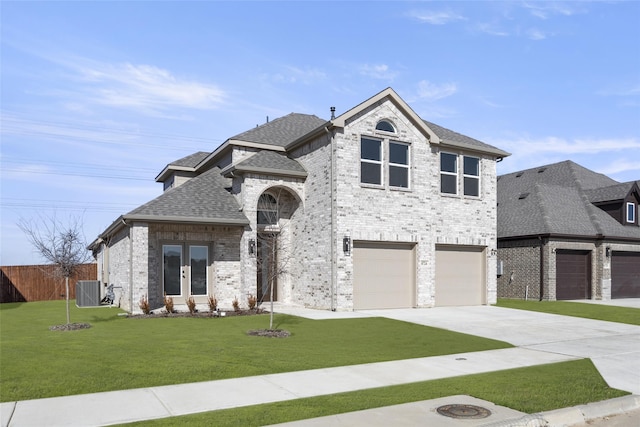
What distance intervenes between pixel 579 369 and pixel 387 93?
13687 millimetres

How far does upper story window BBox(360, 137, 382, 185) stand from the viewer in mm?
20047

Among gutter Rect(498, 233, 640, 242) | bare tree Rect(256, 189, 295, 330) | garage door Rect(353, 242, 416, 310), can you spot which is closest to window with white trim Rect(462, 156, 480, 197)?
garage door Rect(353, 242, 416, 310)

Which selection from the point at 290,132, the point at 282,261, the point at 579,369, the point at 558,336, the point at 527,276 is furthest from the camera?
the point at 527,276

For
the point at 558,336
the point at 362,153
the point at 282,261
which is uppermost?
the point at 362,153

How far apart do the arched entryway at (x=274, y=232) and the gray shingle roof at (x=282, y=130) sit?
2599 millimetres

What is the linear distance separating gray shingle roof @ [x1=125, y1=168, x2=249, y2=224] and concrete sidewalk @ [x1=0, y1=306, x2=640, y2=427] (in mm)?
10204

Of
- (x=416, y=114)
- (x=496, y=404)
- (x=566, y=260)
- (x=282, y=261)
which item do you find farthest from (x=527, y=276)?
(x=496, y=404)

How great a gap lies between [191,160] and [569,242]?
824 inches

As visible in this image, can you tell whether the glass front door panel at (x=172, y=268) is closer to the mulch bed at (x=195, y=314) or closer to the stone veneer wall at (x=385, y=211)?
the mulch bed at (x=195, y=314)

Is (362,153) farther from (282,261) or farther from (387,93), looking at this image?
(282,261)

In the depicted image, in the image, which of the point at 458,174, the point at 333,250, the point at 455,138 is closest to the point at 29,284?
the point at 333,250

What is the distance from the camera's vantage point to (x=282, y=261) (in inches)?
854

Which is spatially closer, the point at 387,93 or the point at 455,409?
the point at 455,409

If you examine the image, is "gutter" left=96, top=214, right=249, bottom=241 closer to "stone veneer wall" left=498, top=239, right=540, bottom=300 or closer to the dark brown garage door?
"stone veneer wall" left=498, top=239, right=540, bottom=300
